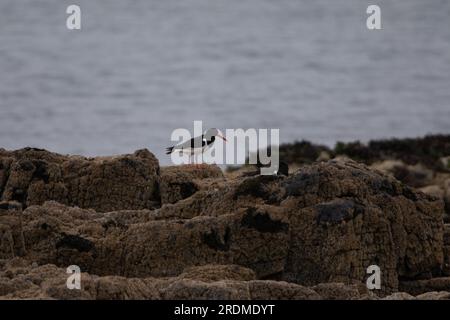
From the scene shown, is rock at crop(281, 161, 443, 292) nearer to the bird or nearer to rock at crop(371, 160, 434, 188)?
the bird

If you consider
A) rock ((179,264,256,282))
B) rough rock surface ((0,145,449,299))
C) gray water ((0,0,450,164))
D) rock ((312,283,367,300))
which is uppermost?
gray water ((0,0,450,164))

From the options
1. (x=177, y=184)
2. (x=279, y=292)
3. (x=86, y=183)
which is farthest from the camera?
(x=177, y=184)

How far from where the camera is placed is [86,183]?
1730 centimetres

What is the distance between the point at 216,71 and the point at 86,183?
105385mm

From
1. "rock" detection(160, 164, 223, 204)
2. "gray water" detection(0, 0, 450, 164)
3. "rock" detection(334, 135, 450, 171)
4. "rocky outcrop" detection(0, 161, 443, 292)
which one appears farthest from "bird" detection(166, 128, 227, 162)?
"gray water" detection(0, 0, 450, 164)

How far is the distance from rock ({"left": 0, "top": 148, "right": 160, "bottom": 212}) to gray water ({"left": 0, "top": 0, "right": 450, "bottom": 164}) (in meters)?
32.8

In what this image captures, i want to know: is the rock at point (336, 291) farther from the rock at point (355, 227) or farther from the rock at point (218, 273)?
the rock at point (355, 227)

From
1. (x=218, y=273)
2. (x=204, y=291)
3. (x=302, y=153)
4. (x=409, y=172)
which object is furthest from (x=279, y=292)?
(x=302, y=153)

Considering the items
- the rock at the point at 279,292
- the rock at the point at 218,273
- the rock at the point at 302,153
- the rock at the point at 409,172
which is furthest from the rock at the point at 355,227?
the rock at the point at 302,153

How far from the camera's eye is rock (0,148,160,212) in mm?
17141

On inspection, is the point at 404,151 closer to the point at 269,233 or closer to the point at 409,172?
the point at 409,172

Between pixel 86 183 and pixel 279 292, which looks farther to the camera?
pixel 86 183
